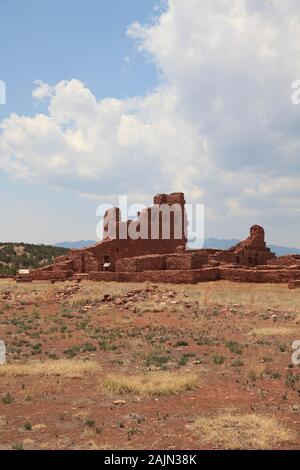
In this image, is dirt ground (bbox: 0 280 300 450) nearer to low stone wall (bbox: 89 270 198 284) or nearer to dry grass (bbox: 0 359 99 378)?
dry grass (bbox: 0 359 99 378)

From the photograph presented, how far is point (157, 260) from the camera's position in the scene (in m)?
30.1

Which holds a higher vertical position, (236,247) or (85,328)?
(236,247)

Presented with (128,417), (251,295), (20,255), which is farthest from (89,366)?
(20,255)

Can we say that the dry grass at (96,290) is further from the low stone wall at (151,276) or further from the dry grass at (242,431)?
the dry grass at (242,431)

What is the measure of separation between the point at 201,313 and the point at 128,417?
1258 cm

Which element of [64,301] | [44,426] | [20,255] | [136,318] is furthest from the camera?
[20,255]

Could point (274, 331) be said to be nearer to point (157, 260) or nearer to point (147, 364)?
point (147, 364)

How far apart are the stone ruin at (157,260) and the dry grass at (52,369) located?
16.2 meters

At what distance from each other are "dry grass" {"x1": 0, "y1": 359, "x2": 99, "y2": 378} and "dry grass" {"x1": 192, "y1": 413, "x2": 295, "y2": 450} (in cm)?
426

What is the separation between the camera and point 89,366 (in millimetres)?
11562

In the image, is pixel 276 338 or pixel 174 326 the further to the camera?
pixel 174 326

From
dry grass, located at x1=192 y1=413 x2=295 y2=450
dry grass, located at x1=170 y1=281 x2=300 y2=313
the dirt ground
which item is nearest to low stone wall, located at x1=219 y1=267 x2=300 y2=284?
dry grass, located at x1=170 y1=281 x2=300 y2=313
